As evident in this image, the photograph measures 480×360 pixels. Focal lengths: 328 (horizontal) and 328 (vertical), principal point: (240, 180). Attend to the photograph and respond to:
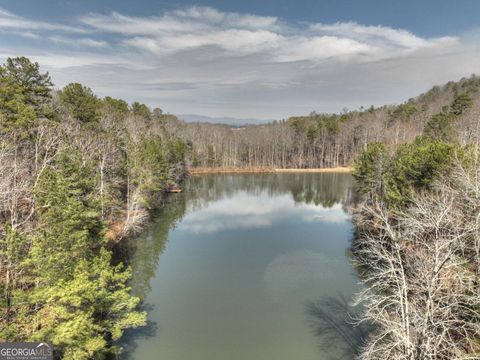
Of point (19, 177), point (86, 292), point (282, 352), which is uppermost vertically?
point (19, 177)

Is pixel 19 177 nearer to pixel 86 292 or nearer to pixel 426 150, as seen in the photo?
pixel 86 292

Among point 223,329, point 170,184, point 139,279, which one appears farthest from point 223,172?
point 223,329

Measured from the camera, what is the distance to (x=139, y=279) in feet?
86.7

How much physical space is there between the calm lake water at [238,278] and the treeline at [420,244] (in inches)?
142

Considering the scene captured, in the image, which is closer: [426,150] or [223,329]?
[223,329]

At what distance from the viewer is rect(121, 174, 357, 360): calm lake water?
17984 mm

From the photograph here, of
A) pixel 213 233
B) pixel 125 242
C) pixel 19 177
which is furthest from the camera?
pixel 213 233

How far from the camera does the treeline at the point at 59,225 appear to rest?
41.9 ft

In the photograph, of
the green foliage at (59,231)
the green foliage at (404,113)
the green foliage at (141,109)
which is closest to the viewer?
the green foliage at (59,231)

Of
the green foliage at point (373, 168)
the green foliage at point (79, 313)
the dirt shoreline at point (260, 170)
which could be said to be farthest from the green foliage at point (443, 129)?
the green foliage at point (79, 313)

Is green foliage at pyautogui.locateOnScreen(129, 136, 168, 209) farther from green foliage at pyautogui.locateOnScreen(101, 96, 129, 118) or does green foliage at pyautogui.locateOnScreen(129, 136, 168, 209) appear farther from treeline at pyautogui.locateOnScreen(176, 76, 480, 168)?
treeline at pyautogui.locateOnScreen(176, 76, 480, 168)

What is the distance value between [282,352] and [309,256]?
566 inches

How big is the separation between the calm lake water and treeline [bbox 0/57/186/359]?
2.68 metres

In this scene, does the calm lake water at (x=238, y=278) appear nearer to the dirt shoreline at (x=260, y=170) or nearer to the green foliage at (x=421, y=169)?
the green foliage at (x=421, y=169)
